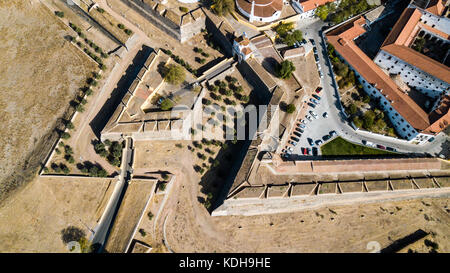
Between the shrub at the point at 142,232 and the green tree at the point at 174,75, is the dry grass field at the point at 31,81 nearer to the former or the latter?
the green tree at the point at 174,75

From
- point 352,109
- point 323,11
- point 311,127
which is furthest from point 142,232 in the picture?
point 323,11

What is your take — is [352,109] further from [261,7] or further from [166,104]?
[166,104]

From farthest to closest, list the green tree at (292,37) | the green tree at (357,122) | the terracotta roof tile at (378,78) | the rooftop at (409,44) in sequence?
the green tree at (292,37)
the rooftop at (409,44)
the green tree at (357,122)
the terracotta roof tile at (378,78)

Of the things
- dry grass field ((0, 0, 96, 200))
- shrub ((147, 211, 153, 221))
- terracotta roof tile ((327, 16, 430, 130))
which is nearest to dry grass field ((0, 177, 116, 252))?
dry grass field ((0, 0, 96, 200))

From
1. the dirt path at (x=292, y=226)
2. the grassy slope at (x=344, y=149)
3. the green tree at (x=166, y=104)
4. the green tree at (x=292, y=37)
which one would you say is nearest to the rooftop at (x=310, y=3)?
the green tree at (x=292, y=37)

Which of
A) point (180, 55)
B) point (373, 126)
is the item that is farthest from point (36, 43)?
point (373, 126)

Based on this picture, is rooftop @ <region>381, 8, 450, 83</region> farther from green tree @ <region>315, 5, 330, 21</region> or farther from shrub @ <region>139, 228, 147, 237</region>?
shrub @ <region>139, 228, 147, 237</region>
